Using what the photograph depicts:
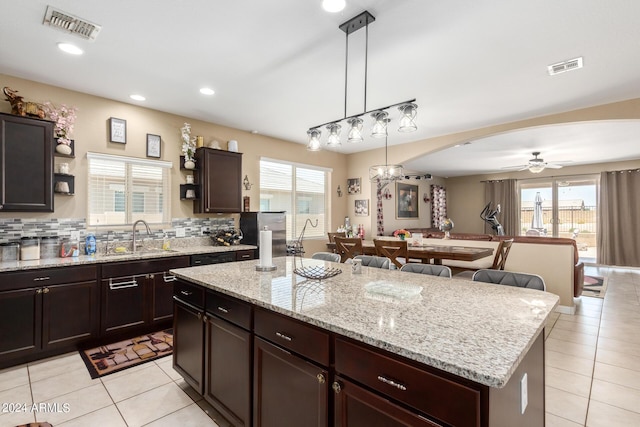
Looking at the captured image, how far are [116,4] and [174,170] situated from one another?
8.09 feet

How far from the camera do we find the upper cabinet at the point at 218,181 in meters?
4.36

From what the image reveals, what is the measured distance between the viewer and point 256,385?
1673mm

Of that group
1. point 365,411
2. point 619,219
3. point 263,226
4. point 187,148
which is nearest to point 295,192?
point 263,226

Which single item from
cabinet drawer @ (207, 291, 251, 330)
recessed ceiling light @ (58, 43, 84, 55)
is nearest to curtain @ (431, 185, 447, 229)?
cabinet drawer @ (207, 291, 251, 330)

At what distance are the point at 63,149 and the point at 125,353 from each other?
2.27 m

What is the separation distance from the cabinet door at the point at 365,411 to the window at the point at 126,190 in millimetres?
3697

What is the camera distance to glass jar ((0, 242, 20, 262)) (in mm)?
3041

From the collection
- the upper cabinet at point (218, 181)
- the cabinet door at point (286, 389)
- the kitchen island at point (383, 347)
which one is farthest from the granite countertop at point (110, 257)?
the cabinet door at point (286, 389)

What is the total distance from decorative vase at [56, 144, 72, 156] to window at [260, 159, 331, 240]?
2.63 meters

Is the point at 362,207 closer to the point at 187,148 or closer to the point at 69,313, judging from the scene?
the point at 187,148

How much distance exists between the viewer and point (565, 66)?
2.89 meters

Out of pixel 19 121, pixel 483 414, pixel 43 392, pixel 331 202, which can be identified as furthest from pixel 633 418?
pixel 19 121

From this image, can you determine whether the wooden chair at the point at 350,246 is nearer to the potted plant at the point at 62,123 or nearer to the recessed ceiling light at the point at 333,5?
the recessed ceiling light at the point at 333,5

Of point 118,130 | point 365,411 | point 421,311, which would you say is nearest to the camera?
point 365,411
